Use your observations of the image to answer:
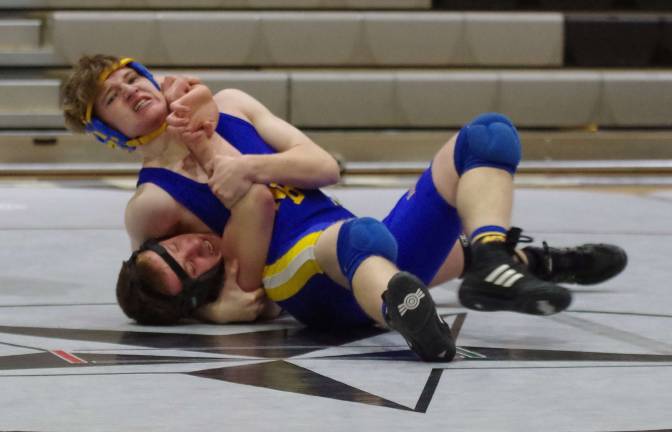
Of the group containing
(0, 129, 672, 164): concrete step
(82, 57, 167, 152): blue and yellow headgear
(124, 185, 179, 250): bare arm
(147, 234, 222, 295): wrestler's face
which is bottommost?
(0, 129, 672, 164): concrete step

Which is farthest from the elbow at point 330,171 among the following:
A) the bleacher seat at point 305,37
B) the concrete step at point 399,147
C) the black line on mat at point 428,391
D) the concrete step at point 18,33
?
the concrete step at point 18,33

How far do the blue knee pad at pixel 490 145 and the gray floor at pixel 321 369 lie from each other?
0.24 metres

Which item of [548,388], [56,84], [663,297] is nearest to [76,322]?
[548,388]

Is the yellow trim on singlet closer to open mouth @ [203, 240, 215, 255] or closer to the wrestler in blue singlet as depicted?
the wrestler in blue singlet

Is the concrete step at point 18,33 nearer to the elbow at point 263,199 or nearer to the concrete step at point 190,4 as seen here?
the concrete step at point 190,4

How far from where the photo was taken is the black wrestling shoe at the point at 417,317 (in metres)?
1.35

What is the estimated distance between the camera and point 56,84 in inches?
181

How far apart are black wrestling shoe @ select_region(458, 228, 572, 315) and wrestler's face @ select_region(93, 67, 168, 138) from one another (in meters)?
0.51

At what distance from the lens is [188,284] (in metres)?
1.65

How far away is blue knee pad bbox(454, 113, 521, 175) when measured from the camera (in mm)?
1574

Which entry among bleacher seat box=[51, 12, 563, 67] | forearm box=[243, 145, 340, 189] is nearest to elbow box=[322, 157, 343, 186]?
forearm box=[243, 145, 340, 189]

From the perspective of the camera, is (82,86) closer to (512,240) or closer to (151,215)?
(151,215)

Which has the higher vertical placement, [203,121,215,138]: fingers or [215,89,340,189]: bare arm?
[203,121,215,138]: fingers

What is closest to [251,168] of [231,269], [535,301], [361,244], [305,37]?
[231,269]
